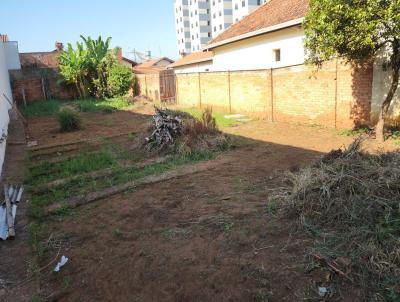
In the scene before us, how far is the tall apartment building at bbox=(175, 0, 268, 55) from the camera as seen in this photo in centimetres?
6507

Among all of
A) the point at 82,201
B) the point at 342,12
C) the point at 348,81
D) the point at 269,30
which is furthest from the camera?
the point at 269,30

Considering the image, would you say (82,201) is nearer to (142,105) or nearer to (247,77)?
(247,77)

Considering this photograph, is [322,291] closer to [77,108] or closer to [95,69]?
[77,108]

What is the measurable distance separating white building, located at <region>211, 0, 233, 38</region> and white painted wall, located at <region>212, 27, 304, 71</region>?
5290 cm

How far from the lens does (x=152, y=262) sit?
363cm

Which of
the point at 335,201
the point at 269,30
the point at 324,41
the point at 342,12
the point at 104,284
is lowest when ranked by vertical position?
the point at 104,284

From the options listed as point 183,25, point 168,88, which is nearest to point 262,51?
point 168,88

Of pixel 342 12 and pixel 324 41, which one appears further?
pixel 324 41

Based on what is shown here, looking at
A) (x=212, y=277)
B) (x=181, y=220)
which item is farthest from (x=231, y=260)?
(x=181, y=220)

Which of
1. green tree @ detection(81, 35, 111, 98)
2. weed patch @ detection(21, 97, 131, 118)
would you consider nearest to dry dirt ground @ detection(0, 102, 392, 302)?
weed patch @ detection(21, 97, 131, 118)

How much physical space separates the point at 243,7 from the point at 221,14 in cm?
755

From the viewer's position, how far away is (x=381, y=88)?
29.7 ft

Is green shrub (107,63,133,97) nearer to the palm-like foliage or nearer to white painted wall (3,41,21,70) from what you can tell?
the palm-like foliage

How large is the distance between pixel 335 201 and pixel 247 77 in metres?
10.5
